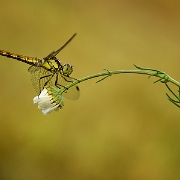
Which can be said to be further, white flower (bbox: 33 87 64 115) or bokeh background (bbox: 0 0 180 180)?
bokeh background (bbox: 0 0 180 180)

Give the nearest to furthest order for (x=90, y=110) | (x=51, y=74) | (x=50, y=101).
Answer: (x=50, y=101) < (x=51, y=74) < (x=90, y=110)

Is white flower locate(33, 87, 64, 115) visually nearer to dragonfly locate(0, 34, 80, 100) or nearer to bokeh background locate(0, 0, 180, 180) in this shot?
dragonfly locate(0, 34, 80, 100)

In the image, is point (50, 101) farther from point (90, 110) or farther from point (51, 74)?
point (90, 110)

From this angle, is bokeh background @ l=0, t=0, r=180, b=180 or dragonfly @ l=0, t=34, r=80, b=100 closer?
dragonfly @ l=0, t=34, r=80, b=100

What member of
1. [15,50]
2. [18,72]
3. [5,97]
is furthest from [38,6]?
[5,97]

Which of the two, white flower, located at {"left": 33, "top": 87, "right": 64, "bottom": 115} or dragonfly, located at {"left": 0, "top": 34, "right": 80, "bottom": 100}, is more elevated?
dragonfly, located at {"left": 0, "top": 34, "right": 80, "bottom": 100}

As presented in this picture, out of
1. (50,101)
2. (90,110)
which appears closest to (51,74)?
(50,101)

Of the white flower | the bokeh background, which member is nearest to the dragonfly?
the white flower

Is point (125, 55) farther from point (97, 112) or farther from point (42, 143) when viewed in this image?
point (42, 143)

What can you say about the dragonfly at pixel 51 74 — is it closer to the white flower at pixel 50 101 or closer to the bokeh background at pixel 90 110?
the white flower at pixel 50 101
